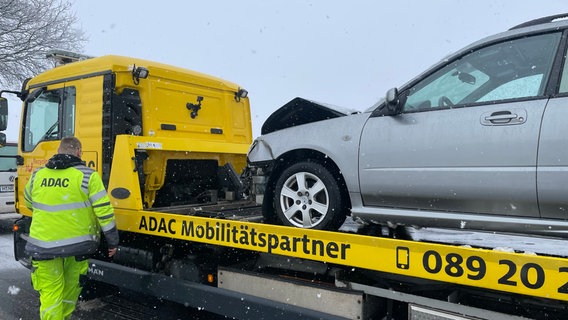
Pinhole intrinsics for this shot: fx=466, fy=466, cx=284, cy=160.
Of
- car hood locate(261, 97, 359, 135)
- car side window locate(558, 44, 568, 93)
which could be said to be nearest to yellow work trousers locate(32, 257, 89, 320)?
car hood locate(261, 97, 359, 135)

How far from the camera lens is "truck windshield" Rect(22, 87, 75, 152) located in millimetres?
4945

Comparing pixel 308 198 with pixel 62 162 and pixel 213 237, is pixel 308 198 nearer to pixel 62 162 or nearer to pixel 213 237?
pixel 213 237

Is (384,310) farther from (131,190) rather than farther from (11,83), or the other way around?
(11,83)

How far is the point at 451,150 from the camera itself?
9.33ft

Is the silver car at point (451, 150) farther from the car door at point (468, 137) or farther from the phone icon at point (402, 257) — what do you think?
the phone icon at point (402, 257)

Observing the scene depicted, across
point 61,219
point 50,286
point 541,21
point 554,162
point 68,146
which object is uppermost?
point 541,21

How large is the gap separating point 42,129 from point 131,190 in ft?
6.23

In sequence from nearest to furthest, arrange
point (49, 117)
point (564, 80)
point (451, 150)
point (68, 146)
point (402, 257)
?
point (564, 80) < point (402, 257) < point (451, 150) < point (68, 146) < point (49, 117)

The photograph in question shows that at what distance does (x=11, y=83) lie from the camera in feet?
63.0

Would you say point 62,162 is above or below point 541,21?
below

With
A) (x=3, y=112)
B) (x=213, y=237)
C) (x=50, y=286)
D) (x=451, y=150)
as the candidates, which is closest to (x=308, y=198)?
(x=213, y=237)

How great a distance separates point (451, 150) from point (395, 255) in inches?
28.6

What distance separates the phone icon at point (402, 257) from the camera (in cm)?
269

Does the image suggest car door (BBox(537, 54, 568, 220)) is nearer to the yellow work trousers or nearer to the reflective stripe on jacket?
the reflective stripe on jacket
